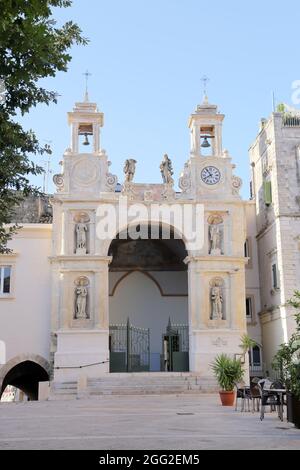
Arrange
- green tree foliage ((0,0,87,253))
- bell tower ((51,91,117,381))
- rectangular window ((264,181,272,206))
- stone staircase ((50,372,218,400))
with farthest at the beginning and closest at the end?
rectangular window ((264,181,272,206)) < bell tower ((51,91,117,381)) < stone staircase ((50,372,218,400)) < green tree foliage ((0,0,87,253))

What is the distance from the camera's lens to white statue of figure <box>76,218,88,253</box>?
89.7ft

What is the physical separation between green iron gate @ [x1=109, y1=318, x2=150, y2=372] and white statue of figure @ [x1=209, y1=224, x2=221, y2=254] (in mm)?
5192

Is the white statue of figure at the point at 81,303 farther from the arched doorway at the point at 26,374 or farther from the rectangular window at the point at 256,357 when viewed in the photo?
the rectangular window at the point at 256,357

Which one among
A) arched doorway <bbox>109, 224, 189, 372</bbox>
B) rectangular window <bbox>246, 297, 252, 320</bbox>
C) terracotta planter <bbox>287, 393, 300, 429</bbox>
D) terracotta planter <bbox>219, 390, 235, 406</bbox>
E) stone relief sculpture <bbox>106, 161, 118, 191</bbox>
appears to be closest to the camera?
terracotta planter <bbox>287, 393, 300, 429</bbox>

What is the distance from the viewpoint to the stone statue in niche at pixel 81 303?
26.9 meters

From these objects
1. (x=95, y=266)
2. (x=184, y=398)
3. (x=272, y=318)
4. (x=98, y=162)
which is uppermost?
(x=98, y=162)

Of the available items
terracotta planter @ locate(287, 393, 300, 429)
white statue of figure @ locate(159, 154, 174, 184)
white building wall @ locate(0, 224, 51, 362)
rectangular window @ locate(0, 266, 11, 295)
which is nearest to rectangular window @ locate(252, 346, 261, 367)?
white statue of figure @ locate(159, 154, 174, 184)

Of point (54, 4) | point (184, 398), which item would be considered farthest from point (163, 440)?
point (184, 398)

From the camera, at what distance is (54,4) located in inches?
298

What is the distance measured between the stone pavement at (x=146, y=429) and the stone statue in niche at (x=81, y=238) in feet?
35.1

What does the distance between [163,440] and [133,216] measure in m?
19.1

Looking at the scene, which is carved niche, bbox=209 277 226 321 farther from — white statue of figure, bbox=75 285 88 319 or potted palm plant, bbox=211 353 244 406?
potted palm plant, bbox=211 353 244 406

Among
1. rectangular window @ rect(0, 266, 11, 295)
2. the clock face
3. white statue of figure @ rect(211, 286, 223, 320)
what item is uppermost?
the clock face

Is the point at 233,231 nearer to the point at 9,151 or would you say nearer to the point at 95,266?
the point at 95,266
